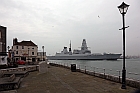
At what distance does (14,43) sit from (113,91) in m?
55.3

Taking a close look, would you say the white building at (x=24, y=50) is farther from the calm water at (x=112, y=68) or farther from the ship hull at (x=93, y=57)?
the ship hull at (x=93, y=57)

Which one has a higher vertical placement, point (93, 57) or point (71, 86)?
point (71, 86)

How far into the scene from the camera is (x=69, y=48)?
147125 millimetres

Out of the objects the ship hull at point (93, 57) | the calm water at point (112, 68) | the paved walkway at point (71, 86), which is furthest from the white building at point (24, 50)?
the ship hull at point (93, 57)

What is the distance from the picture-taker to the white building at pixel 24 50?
57162 mm

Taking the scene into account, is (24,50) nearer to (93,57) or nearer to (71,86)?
(71,86)

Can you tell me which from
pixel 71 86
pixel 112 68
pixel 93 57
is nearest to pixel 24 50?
pixel 112 68

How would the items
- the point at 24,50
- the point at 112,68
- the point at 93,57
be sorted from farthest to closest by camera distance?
the point at 93,57 → the point at 24,50 → the point at 112,68

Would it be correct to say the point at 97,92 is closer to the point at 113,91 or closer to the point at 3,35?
the point at 113,91

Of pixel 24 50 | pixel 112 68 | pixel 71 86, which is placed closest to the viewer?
pixel 71 86

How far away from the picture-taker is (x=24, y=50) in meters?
58.4

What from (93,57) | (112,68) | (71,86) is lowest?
(112,68)

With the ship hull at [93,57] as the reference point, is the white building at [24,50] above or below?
above

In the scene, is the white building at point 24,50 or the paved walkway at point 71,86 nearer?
the paved walkway at point 71,86
